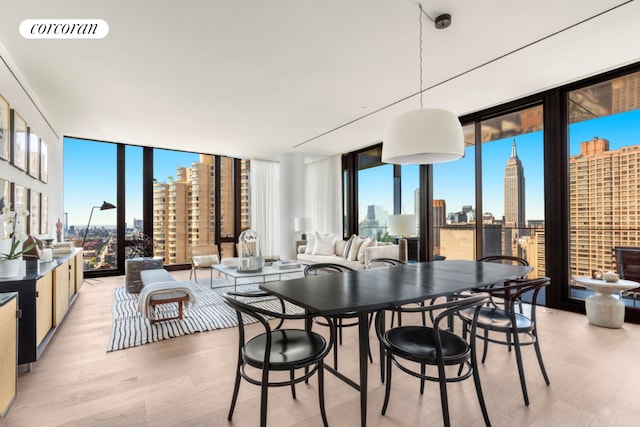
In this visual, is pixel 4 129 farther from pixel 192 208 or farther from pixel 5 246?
pixel 192 208

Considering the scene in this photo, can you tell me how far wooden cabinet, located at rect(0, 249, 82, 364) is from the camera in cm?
230

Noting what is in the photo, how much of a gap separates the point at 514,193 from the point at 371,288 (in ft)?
12.2

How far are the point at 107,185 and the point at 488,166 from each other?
24.0 ft

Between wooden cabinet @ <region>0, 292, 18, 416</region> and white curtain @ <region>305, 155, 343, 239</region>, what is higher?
white curtain @ <region>305, 155, 343, 239</region>

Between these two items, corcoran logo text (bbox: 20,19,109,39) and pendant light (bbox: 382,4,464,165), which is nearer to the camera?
pendant light (bbox: 382,4,464,165)

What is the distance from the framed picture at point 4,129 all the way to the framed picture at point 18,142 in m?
0.17

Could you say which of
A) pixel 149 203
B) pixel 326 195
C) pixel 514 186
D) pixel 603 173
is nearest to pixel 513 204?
pixel 514 186

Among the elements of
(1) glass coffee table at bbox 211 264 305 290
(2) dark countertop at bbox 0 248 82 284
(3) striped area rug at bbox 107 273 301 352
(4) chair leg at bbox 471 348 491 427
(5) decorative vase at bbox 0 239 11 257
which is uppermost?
(5) decorative vase at bbox 0 239 11 257

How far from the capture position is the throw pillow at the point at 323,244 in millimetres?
6633

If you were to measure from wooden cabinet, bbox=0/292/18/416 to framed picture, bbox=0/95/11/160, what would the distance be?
1.72 m

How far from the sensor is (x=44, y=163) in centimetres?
437

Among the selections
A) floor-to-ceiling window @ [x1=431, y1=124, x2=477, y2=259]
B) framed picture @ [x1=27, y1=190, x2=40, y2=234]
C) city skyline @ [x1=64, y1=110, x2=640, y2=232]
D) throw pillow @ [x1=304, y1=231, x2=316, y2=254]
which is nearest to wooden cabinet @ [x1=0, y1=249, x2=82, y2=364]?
framed picture @ [x1=27, y1=190, x2=40, y2=234]

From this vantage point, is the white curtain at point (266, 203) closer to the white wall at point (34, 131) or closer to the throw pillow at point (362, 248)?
the throw pillow at point (362, 248)

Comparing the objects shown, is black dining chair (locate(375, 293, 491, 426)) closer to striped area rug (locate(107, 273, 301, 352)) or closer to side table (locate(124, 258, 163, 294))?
striped area rug (locate(107, 273, 301, 352))
